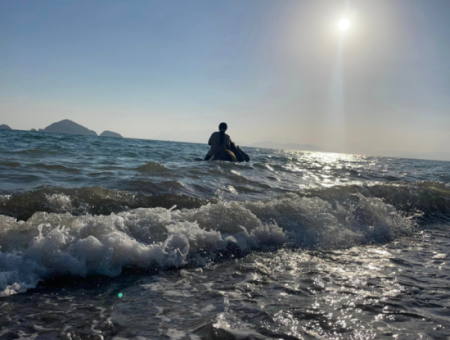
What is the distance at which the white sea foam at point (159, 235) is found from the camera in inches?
103

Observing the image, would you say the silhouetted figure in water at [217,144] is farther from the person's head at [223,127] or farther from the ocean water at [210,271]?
the ocean water at [210,271]

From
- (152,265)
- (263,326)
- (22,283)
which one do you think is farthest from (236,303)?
(22,283)

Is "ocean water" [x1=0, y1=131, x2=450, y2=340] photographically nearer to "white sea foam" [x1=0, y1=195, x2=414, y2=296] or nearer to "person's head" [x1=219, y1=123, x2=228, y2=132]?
"white sea foam" [x1=0, y1=195, x2=414, y2=296]

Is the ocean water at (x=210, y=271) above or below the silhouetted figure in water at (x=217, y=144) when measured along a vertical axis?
below

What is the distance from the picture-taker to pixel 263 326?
6.28 feet

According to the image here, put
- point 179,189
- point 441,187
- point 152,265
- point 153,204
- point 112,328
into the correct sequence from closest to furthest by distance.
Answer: point 112,328 < point 152,265 < point 153,204 < point 179,189 < point 441,187

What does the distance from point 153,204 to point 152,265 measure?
7.38 feet

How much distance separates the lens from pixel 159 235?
136 inches

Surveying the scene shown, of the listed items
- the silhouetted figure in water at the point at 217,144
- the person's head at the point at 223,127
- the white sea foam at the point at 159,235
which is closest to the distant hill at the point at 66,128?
the silhouetted figure in water at the point at 217,144

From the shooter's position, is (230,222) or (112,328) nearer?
(112,328)

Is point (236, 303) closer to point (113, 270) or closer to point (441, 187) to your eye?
point (113, 270)

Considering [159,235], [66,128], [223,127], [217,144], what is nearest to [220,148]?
[217,144]

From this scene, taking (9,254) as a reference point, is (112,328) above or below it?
below

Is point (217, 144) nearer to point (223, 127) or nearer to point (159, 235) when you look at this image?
point (223, 127)
